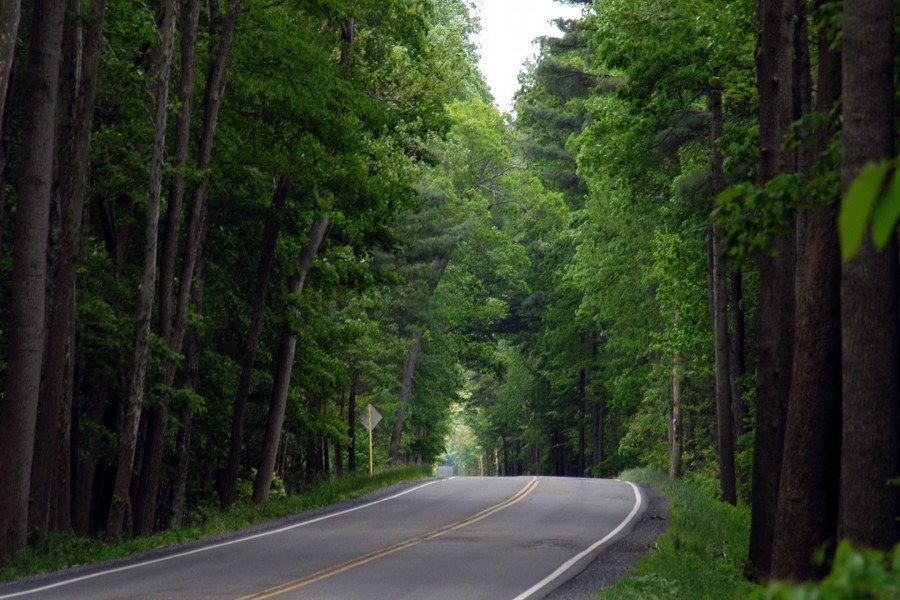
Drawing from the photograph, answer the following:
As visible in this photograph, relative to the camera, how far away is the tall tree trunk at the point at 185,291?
68.5 feet

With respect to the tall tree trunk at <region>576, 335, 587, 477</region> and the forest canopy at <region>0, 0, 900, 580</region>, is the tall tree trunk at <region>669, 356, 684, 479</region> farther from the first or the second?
the tall tree trunk at <region>576, 335, 587, 477</region>

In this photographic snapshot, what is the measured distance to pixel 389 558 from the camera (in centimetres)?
1600

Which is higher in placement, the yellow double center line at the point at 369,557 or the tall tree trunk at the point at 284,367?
the tall tree trunk at the point at 284,367

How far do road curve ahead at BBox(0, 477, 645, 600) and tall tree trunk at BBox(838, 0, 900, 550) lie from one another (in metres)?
5.25

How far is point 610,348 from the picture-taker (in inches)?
1764

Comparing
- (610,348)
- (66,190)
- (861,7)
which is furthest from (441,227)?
(861,7)

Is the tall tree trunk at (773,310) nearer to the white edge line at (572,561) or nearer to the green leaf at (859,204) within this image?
the white edge line at (572,561)

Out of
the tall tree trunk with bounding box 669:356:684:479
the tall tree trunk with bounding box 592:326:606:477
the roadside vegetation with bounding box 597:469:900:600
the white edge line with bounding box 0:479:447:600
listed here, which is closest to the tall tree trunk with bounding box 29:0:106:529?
the white edge line with bounding box 0:479:447:600

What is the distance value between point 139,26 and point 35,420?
7531 mm

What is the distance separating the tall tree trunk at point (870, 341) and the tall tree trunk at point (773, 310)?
6327mm

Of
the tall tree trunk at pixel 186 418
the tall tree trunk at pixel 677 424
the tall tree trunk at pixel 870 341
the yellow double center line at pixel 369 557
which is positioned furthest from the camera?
the tall tree trunk at pixel 677 424

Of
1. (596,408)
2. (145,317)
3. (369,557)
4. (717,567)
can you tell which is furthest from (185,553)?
(596,408)

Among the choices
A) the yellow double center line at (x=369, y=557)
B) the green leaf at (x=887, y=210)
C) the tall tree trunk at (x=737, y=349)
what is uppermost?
the tall tree trunk at (x=737, y=349)

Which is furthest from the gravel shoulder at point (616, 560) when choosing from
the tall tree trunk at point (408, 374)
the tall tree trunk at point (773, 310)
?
the tall tree trunk at point (408, 374)
